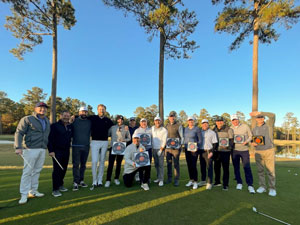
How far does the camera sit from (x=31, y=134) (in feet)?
13.6

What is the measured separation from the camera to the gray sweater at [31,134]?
399 centimetres

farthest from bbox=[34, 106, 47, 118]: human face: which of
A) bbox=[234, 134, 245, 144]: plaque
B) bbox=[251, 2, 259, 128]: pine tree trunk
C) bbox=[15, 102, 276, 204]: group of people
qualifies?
bbox=[251, 2, 259, 128]: pine tree trunk

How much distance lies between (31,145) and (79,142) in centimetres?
113

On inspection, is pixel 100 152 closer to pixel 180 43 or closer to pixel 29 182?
pixel 29 182

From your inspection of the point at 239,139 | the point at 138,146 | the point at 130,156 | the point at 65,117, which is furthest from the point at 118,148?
the point at 239,139

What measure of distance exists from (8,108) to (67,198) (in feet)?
186

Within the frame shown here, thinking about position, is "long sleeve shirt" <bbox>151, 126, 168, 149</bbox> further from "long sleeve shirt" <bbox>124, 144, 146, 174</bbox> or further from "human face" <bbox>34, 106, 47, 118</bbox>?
"human face" <bbox>34, 106, 47, 118</bbox>

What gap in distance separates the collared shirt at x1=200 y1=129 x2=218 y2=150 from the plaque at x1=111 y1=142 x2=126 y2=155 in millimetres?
2304

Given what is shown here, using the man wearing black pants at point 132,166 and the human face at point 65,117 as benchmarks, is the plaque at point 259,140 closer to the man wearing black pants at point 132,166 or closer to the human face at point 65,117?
the man wearing black pants at point 132,166

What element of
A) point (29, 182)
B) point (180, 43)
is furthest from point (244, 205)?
point (180, 43)

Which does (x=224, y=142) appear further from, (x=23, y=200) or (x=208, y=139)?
(x=23, y=200)

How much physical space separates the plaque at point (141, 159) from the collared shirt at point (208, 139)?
64.5 inches

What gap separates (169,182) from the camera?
5.64 meters

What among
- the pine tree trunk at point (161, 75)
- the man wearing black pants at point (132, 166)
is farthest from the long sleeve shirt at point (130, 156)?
the pine tree trunk at point (161, 75)
